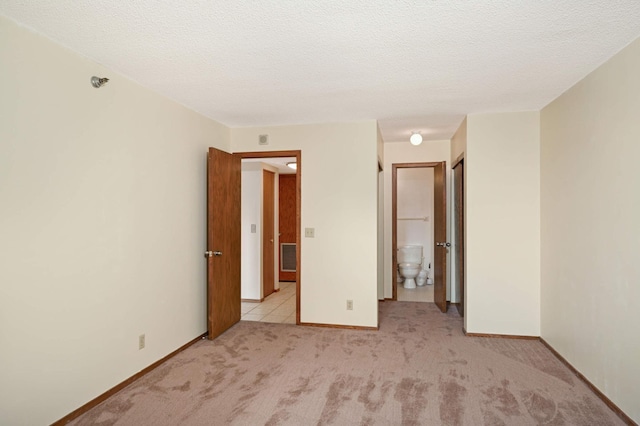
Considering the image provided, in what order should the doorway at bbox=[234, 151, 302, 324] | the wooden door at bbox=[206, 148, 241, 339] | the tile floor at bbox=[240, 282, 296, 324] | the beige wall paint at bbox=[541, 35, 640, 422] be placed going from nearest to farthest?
the beige wall paint at bbox=[541, 35, 640, 422]
the wooden door at bbox=[206, 148, 241, 339]
the doorway at bbox=[234, 151, 302, 324]
the tile floor at bbox=[240, 282, 296, 324]

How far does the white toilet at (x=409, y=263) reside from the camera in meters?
6.52

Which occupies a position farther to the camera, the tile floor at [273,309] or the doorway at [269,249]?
the tile floor at [273,309]

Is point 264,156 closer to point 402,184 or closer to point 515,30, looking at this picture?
point 515,30

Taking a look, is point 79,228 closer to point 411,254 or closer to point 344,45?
point 344,45

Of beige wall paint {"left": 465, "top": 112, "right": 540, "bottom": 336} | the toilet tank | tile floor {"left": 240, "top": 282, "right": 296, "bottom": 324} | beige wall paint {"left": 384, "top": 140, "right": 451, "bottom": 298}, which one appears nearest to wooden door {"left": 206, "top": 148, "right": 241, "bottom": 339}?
tile floor {"left": 240, "top": 282, "right": 296, "bottom": 324}

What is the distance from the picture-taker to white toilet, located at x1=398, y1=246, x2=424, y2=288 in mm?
6516

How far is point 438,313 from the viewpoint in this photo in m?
4.86

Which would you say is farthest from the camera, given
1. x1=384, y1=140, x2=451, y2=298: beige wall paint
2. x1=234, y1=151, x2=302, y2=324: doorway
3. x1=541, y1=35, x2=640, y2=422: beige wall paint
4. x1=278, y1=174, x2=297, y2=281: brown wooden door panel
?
x1=278, y1=174, x2=297, y2=281: brown wooden door panel

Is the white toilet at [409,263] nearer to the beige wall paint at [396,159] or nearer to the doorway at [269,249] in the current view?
the beige wall paint at [396,159]

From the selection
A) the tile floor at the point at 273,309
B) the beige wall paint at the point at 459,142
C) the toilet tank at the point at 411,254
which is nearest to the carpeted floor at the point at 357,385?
the tile floor at the point at 273,309

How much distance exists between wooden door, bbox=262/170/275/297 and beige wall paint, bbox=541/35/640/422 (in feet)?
12.4

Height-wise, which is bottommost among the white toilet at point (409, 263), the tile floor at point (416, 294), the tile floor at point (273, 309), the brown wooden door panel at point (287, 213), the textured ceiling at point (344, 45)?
the tile floor at point (273, 309)

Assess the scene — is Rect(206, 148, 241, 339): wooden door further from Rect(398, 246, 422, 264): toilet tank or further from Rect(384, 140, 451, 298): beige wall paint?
Rect(398, 246, 422, 264): toilet tank

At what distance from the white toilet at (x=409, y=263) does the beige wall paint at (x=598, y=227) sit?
302cm
